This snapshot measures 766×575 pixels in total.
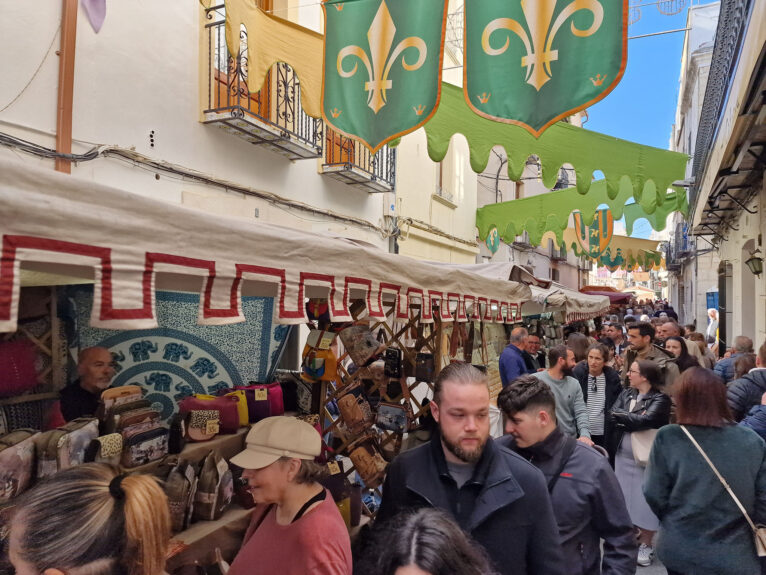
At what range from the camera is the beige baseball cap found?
234 cm

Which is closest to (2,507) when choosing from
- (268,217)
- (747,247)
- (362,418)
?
(362,418)

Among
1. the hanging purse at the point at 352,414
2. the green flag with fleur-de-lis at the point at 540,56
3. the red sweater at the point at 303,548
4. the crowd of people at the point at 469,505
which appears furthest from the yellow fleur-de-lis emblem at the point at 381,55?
the red sweater at the point at 303,548

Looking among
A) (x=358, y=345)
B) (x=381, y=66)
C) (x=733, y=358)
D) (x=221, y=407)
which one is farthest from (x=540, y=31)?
(x=733, y=358)

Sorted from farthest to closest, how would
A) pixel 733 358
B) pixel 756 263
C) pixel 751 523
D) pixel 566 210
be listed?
1. pixel 566 210
2. pixel 756 263
3. pixel 733 358
4. pixel 751 523

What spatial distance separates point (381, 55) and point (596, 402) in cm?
390

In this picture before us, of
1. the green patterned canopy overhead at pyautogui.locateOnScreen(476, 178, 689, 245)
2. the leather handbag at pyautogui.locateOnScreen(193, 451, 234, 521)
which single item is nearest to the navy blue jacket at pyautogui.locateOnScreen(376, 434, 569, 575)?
the leather handbag at pyautogui.locateOnScreen(193, 451, 234, 521)

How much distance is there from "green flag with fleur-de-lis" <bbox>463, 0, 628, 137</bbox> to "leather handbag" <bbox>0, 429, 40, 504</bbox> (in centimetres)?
335

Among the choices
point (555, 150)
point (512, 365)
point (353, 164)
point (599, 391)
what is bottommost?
point (599, 391)

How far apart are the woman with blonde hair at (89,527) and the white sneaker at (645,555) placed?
4.23 m

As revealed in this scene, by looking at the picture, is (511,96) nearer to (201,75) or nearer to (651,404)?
(651,404)

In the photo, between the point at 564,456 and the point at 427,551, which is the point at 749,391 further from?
the point at 427,551

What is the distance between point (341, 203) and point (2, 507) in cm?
859

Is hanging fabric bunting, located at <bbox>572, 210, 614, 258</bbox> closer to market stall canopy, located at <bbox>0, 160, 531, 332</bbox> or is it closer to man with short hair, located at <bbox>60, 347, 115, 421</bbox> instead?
market stall canopy, located at <bbox>0, 160, 531, 332</bbox>

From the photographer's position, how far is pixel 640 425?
4285 mm
